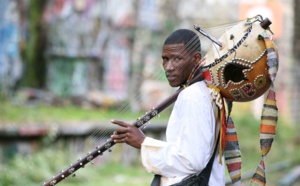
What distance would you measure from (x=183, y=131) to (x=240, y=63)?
1.71 feet

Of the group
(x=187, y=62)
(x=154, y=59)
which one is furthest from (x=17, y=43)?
(x=187, y=62)

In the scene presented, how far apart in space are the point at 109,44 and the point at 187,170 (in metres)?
17.8

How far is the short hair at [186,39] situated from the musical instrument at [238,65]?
0.06 meters

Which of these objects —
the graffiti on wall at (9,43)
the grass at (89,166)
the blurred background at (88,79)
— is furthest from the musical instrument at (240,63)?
the graffiti on wall at (9,43)

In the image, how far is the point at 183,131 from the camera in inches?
167

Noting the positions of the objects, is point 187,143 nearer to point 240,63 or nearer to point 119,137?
point 119,137

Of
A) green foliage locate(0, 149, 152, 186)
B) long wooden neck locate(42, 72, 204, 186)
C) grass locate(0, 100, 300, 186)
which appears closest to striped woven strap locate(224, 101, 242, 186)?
long wooden neck locate(42, 72, 204, 186)

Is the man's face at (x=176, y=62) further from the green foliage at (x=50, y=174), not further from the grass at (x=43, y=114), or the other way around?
the grass at (x=43, y=114)

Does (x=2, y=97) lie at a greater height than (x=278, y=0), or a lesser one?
lesser

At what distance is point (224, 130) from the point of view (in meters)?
4.45

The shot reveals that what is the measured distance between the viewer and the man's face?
14.7 feet

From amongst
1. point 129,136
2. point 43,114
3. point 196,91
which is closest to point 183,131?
point 196,91

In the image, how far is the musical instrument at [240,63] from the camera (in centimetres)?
441

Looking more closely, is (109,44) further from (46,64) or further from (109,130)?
(109,130)
